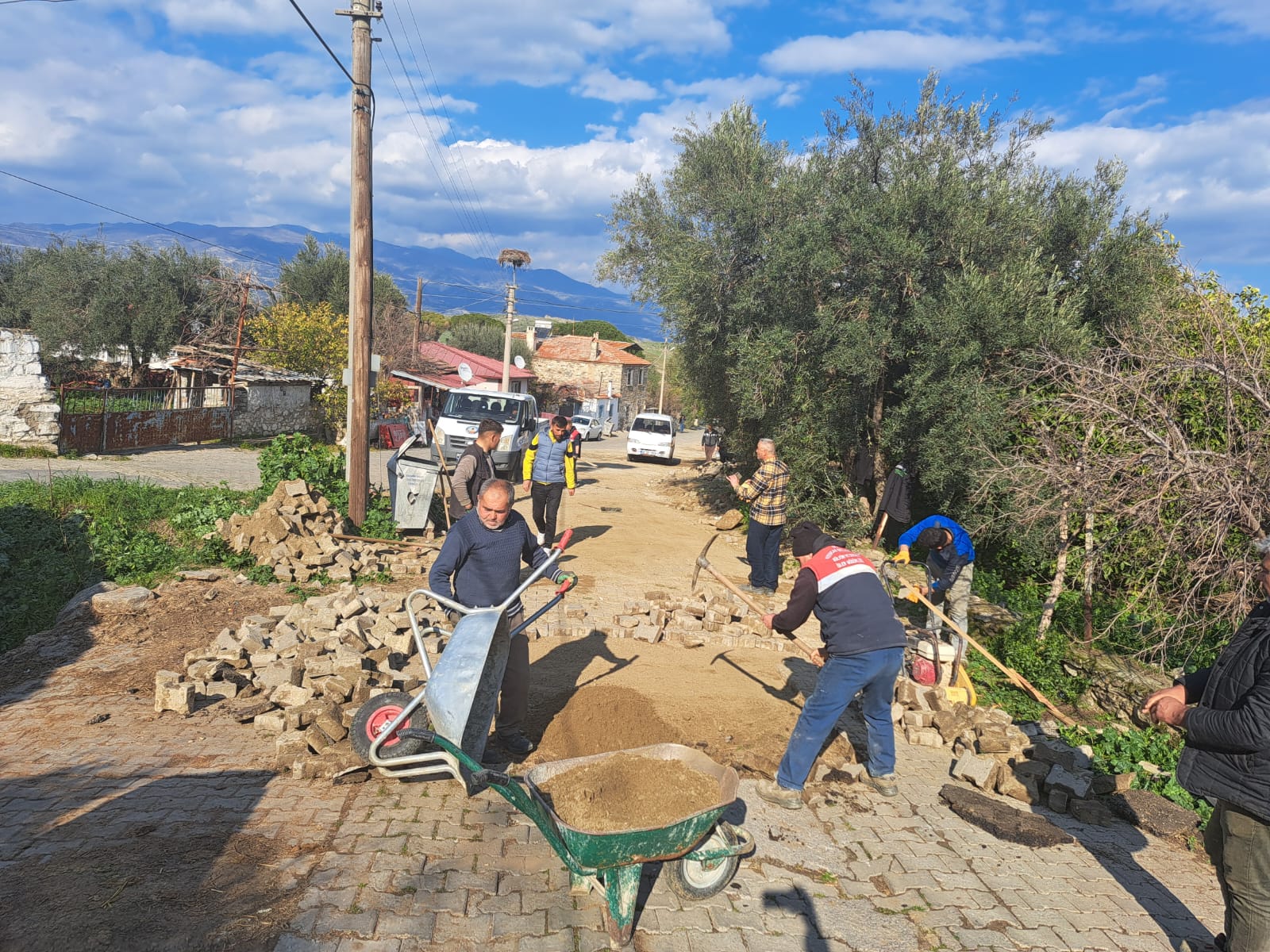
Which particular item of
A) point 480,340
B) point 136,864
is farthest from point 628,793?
point 480,340

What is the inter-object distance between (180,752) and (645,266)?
572 inches

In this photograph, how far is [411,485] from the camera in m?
10.8

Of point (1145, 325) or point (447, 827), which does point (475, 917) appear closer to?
point (447, 827)

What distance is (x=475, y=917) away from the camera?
354 cm

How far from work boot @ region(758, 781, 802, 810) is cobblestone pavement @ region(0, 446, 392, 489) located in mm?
9630

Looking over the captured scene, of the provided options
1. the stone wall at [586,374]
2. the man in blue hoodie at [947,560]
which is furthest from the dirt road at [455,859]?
the stone wall at [586,374]

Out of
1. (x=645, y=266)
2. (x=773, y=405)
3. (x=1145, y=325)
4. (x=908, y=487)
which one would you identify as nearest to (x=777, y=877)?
(x=1145, y=325)

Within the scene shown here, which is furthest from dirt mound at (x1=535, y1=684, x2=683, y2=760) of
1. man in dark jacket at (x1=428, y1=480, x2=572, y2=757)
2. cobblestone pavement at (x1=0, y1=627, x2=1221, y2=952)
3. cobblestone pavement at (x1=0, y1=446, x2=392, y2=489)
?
cobblestone pavement at (x1=0, y1=446, x2=392, y2=489)

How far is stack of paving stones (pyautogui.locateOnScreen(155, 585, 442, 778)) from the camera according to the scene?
4.92 metres

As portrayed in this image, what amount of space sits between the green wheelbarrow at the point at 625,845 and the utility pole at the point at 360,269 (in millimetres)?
7313

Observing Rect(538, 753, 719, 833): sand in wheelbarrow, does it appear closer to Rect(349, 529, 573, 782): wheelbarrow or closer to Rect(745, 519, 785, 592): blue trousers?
Rect(349, 529, 573, 782): wheelbarrow

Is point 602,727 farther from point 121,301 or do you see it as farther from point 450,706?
point 121,301

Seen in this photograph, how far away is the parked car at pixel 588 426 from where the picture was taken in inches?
1317

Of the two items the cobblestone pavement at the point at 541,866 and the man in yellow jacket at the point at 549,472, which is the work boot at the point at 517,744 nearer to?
the cobblestone pavement at the point at 541,866
